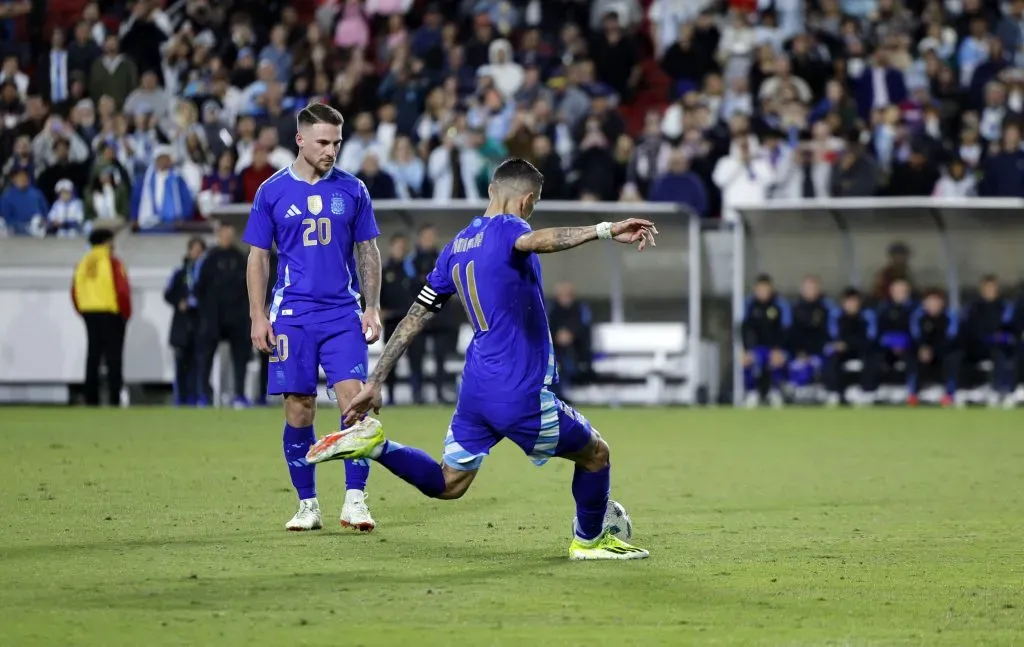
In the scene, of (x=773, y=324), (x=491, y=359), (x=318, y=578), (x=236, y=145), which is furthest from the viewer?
(x=236, y=145)

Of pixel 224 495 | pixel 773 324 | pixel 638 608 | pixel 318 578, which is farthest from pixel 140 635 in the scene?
pixel 773 324

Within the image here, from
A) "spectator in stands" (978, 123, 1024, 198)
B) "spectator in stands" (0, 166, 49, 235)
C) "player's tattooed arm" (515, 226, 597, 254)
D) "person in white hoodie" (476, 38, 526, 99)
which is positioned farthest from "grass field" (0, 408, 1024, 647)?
"person in white hoodie" (476, 38, 526, 99)

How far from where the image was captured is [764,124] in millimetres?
23547

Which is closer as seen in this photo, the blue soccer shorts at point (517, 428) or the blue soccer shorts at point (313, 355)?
the blue soccer shorts at point (517, 428)

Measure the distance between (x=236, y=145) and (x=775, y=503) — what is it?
14.9 meters

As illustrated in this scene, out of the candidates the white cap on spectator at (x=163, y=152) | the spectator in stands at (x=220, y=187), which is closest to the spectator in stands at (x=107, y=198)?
the white cap on spectator at (x=163, y=152)

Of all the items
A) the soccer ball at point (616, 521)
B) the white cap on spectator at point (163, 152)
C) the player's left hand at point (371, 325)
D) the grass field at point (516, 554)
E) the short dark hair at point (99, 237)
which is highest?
the white cap on spectator at point (163, 152)

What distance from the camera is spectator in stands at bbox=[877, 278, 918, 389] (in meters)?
22.7

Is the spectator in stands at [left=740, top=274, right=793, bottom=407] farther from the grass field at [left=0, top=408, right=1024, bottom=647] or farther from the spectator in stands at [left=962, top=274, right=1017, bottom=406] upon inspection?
the grass field at [left=0, top=408, right=1024, bottom=647]

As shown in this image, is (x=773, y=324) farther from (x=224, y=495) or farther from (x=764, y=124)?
(x=224, y=495)

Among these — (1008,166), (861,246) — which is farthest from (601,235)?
(861,246)

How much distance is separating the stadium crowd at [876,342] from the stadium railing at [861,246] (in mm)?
522

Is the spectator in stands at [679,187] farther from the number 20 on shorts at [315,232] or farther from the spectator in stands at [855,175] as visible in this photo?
the number 20 on shorts at [315,232]

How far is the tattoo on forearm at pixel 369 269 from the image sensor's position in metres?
9.37
